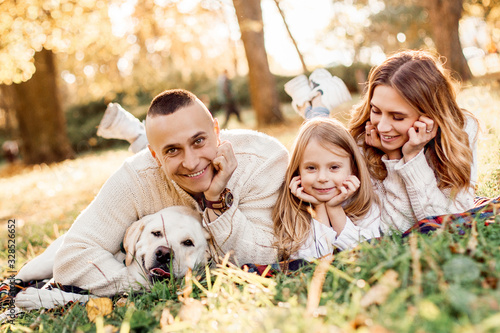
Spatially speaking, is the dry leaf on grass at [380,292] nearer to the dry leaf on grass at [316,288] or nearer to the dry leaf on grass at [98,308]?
the dry leaf on grass at [316,288]

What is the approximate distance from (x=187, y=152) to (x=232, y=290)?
3.51ft

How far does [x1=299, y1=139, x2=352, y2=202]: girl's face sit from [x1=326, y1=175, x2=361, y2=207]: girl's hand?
0.08ft

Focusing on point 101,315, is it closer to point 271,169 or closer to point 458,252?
point 271,169

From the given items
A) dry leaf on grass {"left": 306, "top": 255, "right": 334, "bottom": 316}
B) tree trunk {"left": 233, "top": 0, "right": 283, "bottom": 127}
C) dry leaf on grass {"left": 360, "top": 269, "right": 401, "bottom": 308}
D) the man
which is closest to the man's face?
the man

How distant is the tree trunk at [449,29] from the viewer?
407 inches

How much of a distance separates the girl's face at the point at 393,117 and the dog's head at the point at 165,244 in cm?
149

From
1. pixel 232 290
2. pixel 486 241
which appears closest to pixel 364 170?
pixel 486 241

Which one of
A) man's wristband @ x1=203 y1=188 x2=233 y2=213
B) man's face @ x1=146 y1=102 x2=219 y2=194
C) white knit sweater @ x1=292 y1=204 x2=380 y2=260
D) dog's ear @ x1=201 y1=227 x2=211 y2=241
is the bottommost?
white knit sweater @ x1=292 y1=204 x2=380 y2=260

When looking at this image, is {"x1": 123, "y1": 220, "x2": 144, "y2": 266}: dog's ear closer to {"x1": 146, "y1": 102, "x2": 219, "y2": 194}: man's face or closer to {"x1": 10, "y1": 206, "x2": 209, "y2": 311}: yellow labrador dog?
{"x1": 10, "y1": 206, "x2": 209, "y2": 311}: yellow labrador dog

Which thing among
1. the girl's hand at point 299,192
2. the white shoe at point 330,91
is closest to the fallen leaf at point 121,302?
the girl's hand at point 299,192

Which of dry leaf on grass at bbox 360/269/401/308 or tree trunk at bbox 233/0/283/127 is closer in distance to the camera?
dry leaf on grass at bbox 360/269/401/308

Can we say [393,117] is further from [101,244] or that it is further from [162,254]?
[101,244]

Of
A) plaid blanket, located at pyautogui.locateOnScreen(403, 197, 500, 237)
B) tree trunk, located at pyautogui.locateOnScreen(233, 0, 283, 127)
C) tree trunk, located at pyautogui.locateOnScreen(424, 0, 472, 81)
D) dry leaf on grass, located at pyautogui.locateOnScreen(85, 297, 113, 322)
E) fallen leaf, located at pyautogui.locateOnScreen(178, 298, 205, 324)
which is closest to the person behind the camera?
fallen leaf, located at pyautogui.locateOnScreen(178, 298, 205, 324)

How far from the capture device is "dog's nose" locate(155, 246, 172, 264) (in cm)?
271
